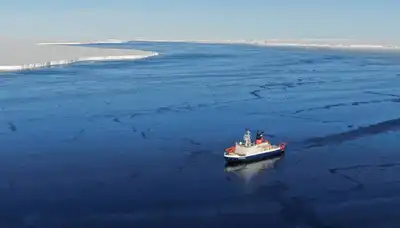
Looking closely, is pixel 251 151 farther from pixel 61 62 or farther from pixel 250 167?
pixel 61 62

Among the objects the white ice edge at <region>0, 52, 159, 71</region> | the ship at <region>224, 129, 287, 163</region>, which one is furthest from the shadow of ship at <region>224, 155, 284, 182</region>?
the white ice edge at <region>0, 52, 159, 71</region>

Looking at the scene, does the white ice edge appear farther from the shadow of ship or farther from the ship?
the shadow of ship

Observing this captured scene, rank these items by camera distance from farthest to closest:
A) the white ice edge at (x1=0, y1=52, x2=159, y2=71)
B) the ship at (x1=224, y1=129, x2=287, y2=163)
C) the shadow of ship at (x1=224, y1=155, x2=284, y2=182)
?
the white ice edge at (x1=0, y1=52, x2=159, y2=71) → the ship at (x1=224, y1=129, x2=287, y2=163) → the shadow of ship at (x1=224, y1=155, x2=284, y2=182)

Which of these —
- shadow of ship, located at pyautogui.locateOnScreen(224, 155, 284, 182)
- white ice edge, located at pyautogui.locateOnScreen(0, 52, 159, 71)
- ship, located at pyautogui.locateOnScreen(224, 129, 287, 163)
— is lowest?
white ice edge, located at pyautogui.locateOnScreen(0, 52, 159, 71)

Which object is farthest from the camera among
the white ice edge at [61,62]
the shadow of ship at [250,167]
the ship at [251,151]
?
the white ice edge at [61,62]

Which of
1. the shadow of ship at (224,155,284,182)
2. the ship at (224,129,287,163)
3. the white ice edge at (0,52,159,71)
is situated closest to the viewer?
the shadow of ship at (224,155,284,182)

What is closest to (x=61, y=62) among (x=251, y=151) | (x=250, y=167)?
(x=251, y=151)

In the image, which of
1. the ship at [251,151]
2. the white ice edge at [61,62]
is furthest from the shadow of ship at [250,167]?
the white ice edge at [61,62]

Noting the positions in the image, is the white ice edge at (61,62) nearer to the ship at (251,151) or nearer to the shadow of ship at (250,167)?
the ship at (251,151)

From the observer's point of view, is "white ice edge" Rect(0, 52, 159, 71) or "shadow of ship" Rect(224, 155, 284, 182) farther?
"white ice edge" Rect(0, 52, 159, 71)
